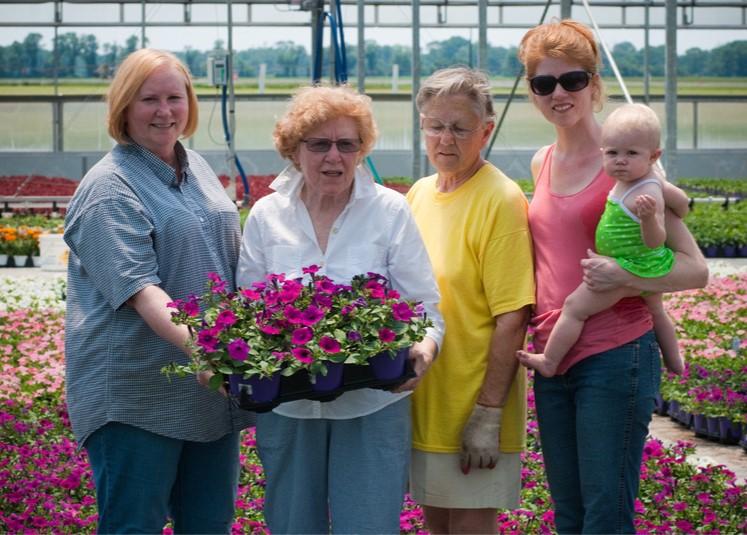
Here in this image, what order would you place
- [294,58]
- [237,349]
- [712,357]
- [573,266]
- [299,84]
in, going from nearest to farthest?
[237,349]
[573,266]
[712,357]
[299,84]
[294,58]

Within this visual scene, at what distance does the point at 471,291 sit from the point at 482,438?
1.27 feet

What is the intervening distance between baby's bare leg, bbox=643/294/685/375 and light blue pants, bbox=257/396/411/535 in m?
0.72

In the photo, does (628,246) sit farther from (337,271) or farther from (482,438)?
(337,271)

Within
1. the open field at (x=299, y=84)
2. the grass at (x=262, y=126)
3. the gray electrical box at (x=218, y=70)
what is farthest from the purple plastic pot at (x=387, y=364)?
the open field at (x=299, y=84)

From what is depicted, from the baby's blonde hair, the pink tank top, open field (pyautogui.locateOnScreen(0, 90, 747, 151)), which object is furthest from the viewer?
open field (pyautogui.locateOnScreen(0, 90, 747, 151))

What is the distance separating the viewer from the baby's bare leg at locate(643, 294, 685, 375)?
9.96 ft

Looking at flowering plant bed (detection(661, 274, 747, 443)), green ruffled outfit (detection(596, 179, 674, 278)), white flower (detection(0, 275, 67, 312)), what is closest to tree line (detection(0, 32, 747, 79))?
white flower (detection(0, 275, 67, 312))

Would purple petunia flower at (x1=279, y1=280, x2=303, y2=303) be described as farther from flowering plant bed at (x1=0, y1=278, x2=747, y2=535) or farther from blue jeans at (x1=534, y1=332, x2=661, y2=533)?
flowering plant bed at (x1=0, y1=278, x2=747, y2=535)

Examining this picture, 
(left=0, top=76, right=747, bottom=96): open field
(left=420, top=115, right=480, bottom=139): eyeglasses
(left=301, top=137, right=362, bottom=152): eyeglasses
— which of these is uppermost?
(left=0, top=76, right=747, bottom=96): open field

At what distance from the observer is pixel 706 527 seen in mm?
4273

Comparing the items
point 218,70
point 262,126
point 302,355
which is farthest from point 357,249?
point 262,126

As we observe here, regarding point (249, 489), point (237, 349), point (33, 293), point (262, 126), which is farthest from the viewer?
point (262, 126)

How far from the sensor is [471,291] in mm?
3055

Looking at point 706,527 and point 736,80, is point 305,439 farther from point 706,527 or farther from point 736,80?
point 736,80
